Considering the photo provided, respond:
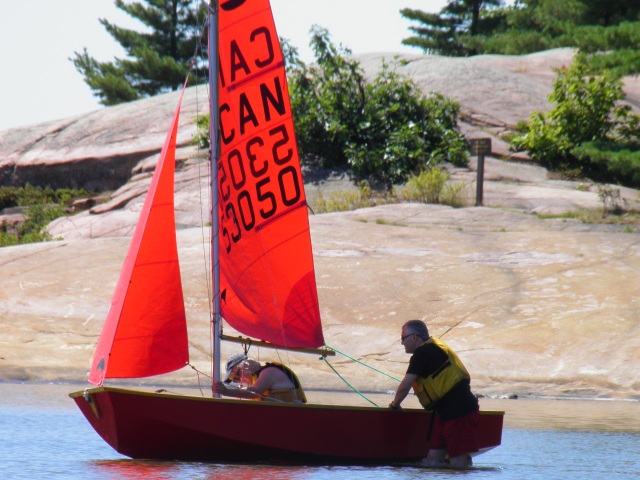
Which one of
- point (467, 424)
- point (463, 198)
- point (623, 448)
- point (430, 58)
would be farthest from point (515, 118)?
point (467, 424)

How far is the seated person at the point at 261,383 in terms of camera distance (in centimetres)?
934

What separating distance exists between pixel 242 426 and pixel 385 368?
6627 mm

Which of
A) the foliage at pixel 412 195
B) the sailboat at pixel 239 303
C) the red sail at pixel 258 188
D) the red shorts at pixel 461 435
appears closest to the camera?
the sailboat at pixel 239 303

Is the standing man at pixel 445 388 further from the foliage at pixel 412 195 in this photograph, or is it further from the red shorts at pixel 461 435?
the foliage at pixel 412 195

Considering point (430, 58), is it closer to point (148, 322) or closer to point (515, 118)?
point (515, 118)

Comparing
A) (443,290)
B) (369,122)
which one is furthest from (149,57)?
(443,290)

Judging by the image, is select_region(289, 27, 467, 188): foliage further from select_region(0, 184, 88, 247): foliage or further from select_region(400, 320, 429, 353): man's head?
select_region(400, 320, 429, 353): man's head

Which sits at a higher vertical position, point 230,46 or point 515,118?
point 230,46

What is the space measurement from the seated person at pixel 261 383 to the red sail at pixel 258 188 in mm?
582

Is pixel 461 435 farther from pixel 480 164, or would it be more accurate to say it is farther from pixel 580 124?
pixel 580 124

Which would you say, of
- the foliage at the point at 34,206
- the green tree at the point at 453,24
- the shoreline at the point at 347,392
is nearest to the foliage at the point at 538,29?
the green tree at the point at 453,24

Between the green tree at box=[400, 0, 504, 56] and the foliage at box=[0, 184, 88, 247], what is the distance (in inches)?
1037

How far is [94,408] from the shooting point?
899 centimetres

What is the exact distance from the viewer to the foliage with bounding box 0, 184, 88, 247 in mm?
26844
